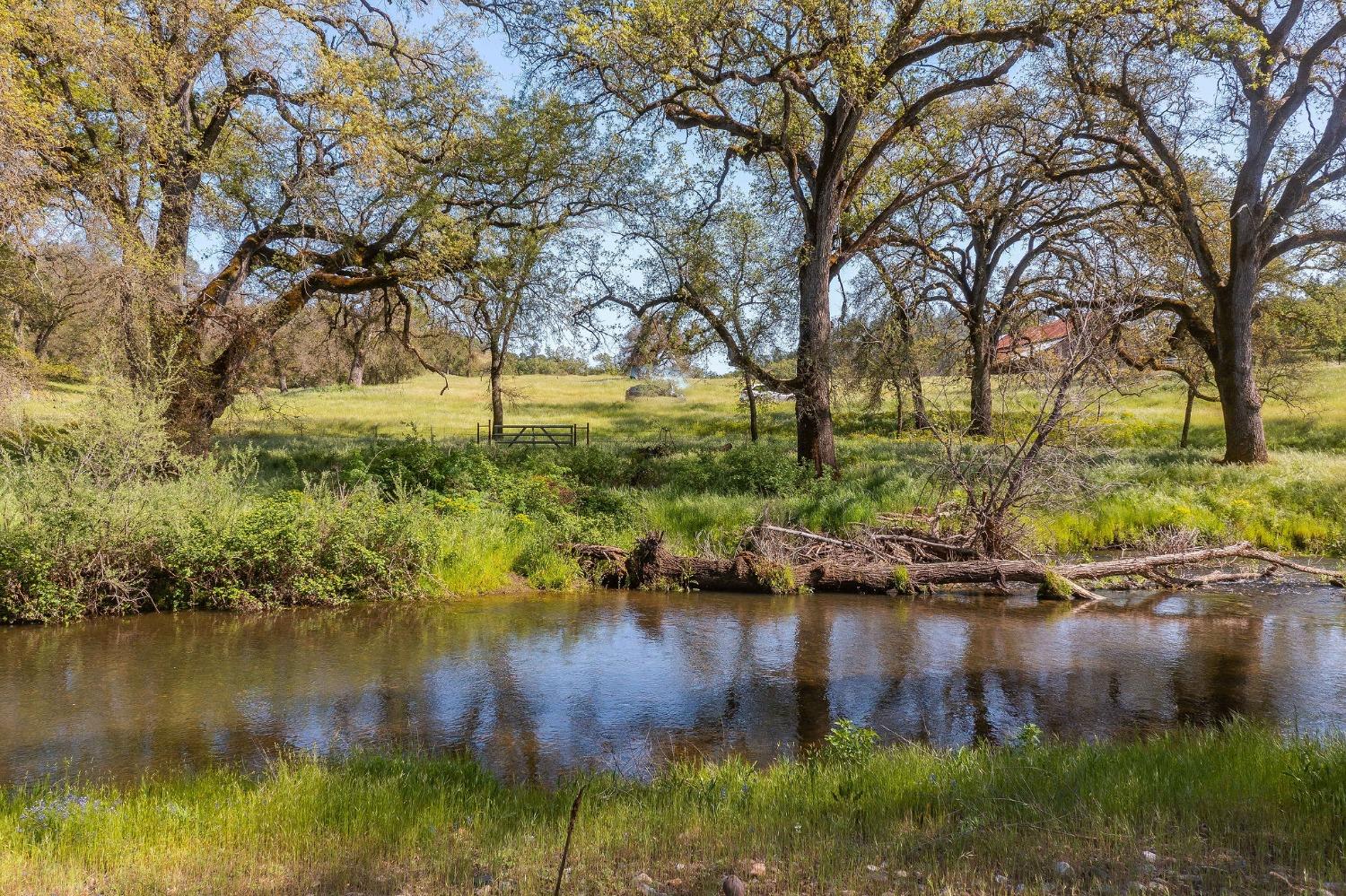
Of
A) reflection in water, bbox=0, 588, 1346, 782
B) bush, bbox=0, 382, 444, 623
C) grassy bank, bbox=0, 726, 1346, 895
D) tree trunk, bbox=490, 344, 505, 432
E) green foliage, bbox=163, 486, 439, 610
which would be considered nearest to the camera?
grassy bank, bbox=0, 726, 1346, 895

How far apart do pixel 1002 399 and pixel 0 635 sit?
14.3 m

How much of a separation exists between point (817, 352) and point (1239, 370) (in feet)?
34.2

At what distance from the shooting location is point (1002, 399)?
12.6m

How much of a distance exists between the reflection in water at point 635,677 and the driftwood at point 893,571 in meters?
0.70

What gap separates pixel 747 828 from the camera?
441 cm

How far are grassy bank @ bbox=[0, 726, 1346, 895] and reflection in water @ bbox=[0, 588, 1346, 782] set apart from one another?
1.30 metres

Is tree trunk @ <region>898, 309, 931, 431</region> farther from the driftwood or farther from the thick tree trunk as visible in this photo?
the thick tree trunk

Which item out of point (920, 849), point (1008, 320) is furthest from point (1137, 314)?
point (920, 849)

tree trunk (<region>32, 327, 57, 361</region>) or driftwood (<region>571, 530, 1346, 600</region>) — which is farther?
tree trunk (<region>32, 327, 57, 361</region>)

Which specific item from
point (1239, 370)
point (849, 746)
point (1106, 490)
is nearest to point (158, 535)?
point (849, 746)

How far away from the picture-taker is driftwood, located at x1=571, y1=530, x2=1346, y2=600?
12945 millimetres

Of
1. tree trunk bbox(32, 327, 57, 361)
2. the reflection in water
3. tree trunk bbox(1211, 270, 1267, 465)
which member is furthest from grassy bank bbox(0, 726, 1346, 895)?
tree trunk bbox(32, 327, 57, 361)

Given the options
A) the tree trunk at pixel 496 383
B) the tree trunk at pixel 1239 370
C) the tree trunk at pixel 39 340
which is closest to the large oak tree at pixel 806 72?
the tree trunk at pixel 1239 370

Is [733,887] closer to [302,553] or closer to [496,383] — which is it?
[302,553]
